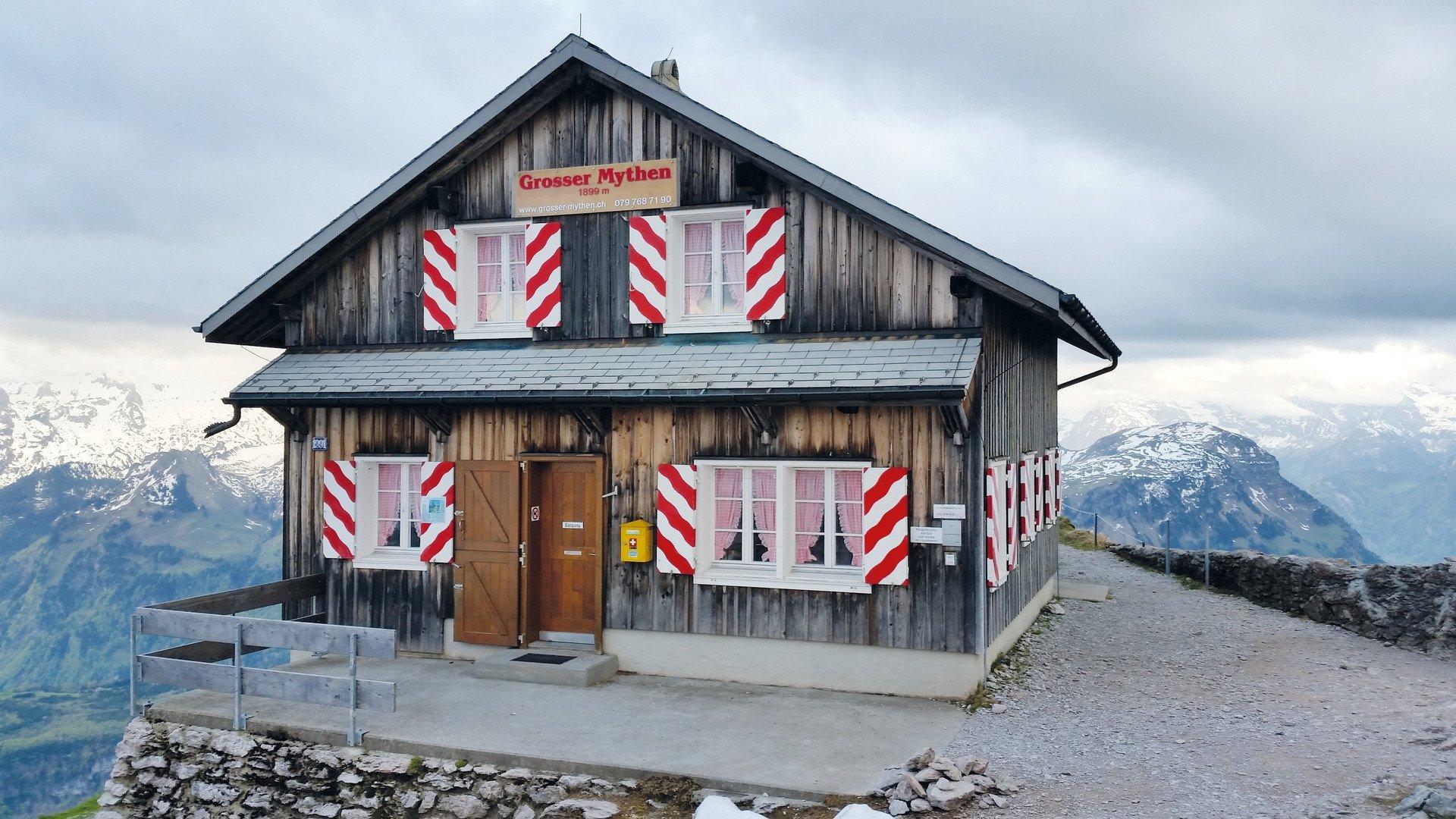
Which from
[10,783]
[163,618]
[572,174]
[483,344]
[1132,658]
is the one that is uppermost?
[572,174]

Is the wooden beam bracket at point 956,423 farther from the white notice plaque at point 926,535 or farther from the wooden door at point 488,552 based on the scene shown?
the wooden door at point 488,552

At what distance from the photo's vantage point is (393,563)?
12875 mm

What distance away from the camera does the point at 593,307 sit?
1245 cm

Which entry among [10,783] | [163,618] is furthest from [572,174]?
[10,783]

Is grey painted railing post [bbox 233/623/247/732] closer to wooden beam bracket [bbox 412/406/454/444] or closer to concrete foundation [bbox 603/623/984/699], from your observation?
wooden beam bracket [bbox 412/406/454/444]

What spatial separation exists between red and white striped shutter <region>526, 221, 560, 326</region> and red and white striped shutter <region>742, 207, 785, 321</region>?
2398 mm

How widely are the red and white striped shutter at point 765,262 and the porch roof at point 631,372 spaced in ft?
1.21

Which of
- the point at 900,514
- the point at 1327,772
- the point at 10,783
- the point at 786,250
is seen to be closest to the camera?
the point at 1327,772

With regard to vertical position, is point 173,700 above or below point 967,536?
below

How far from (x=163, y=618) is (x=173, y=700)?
3.15 ft

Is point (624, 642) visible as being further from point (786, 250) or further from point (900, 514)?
point (786, 250)

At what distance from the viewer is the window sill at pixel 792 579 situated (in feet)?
36.0

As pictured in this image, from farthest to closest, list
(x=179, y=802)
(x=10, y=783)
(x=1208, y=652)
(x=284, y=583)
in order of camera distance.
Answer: (x=10, y=783) < (x=1208, y=652) < (x=284, y=583) < (x=179, y=802)

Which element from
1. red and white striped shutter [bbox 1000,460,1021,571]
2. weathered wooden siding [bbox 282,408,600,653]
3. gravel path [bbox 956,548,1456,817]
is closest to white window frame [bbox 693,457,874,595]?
weathered wooden siding [bbox 282,408,600,653]
